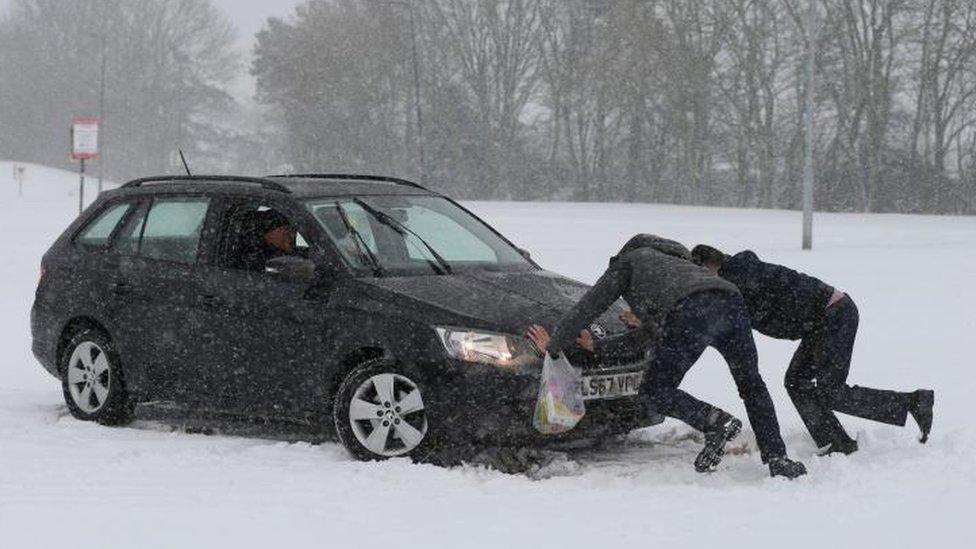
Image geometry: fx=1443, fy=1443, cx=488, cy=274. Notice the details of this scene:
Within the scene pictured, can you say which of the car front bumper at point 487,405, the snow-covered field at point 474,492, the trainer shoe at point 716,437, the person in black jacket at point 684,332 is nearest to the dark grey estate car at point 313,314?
the car front bumper at point 487,405

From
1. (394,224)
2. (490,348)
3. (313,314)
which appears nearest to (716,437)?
(490,348)

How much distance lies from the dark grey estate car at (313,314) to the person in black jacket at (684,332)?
1.13 feet

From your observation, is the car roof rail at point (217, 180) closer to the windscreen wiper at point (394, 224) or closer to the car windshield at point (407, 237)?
the car windshield at point (407, 237)

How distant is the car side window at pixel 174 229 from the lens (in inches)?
322

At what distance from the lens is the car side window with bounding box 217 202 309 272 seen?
7.97 m

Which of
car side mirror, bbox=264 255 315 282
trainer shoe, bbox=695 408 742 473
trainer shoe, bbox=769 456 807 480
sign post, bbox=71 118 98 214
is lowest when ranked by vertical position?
trainer shoe, bbox=769 456 807 480

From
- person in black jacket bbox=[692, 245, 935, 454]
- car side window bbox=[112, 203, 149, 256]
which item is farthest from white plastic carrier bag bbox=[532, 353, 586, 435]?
car side window bbox=[112, 203, 149, 256]

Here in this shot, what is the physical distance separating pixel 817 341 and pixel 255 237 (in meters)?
3.10

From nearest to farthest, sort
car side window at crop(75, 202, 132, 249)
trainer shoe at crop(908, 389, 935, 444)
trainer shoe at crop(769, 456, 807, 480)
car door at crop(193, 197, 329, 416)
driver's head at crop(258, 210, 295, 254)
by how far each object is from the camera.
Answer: trainer shoe at crop(769, 456, 807, 480)
trainer shoe at crop(908, 389, 935, 444)
car door at crop(193, 197, 329, 416)
driver's head at crop(258, 210, 295, 254)
car side window at crop(75, 202, 132, 249)

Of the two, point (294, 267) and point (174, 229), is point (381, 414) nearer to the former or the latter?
point (294, 267)

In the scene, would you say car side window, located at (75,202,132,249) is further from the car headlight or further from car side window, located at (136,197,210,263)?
the car headlight

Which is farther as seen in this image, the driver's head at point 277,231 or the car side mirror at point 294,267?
the driver's head at point 277,231

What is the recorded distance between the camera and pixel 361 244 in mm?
7648

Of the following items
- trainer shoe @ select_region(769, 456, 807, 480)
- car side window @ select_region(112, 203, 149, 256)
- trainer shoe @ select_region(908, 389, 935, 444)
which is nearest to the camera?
trainer shoe @ select_region(769, 456, 807, 480)
